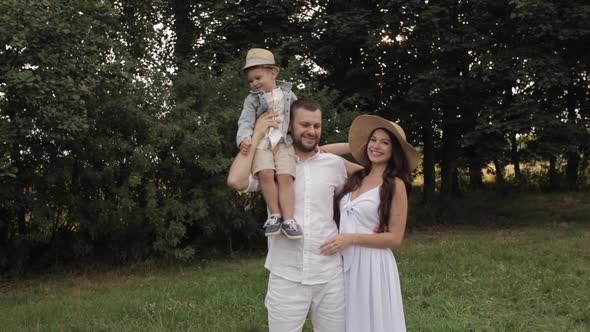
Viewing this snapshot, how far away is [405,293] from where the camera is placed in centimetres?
616

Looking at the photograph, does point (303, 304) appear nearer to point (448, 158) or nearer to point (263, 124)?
point (263, 124)

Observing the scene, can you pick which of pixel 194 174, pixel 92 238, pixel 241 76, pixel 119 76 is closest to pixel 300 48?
pixel 241 76

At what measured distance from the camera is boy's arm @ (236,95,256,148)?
303 centimetres

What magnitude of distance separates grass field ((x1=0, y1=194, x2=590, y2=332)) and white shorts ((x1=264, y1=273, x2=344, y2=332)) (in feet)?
7.93

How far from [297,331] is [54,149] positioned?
6586 millimetres

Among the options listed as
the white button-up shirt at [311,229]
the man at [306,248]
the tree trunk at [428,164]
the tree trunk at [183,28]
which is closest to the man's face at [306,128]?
the man at [306,248]

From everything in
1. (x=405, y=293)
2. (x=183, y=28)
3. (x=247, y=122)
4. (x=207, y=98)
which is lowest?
(x=405, y=293)

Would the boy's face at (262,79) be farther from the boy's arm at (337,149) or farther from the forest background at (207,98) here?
the forest background at (207,98)

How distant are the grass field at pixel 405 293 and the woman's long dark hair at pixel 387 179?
8.29ft

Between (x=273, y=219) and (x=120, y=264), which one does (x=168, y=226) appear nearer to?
(x=120, y=264)

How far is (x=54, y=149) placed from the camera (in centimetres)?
824

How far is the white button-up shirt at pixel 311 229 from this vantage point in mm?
2812

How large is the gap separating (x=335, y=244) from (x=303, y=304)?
34cm

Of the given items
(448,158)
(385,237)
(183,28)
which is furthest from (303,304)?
(448,158)
